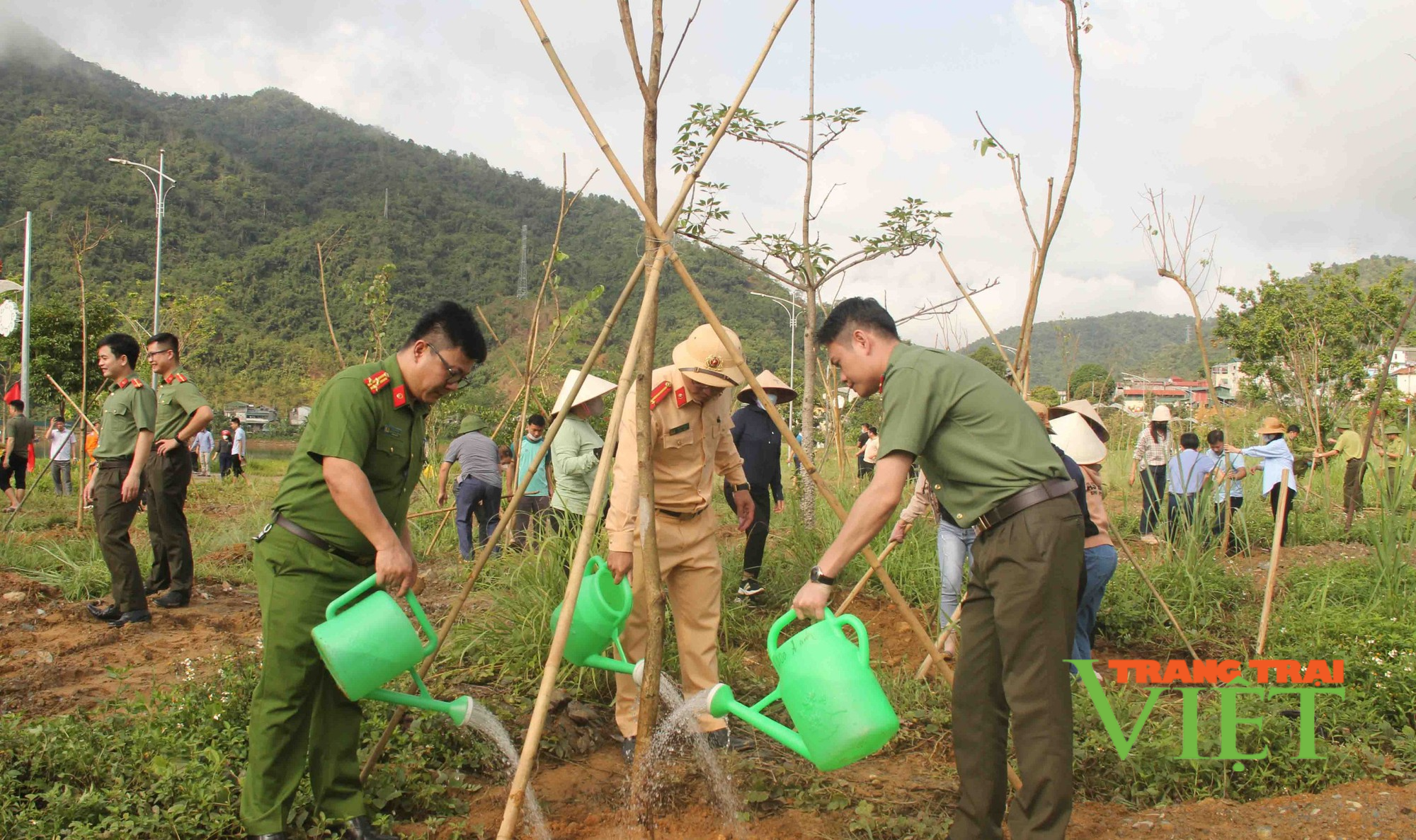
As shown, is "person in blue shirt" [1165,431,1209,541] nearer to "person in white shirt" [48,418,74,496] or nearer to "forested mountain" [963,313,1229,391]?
"forested mountain" [963,313,1229,391]

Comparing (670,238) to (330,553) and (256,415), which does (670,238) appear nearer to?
(330,553)

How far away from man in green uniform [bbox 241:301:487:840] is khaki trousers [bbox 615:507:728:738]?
3.49 feet

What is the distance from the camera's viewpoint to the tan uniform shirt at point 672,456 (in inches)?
128

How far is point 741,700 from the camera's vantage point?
395 cm

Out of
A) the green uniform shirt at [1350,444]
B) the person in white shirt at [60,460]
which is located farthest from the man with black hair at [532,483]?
the person in white shirt at [60,460]

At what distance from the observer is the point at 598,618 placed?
9.05ft

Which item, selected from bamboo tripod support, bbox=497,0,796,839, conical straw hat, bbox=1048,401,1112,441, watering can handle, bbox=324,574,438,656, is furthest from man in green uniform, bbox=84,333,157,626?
conical straw hat, bbox=1048,401,1112,441

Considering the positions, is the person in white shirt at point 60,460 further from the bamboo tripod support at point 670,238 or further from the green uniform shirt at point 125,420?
the bamboo tripod support at point 670,238

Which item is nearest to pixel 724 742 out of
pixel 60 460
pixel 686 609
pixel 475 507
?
pixel 686 609

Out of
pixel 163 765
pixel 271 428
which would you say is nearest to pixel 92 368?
pixel 163 765

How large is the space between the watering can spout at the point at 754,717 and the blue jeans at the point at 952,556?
2.15 metres

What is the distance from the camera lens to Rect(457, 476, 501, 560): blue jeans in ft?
21.5

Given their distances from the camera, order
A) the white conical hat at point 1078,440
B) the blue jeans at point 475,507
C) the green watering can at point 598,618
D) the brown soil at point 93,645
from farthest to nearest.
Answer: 1. the blue jeans at point 475,507
2. the white conical hat at point 1078,440
3. the brown soil at point 93,645
4. the green watering can at point 598,618

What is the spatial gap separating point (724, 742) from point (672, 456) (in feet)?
3.69
